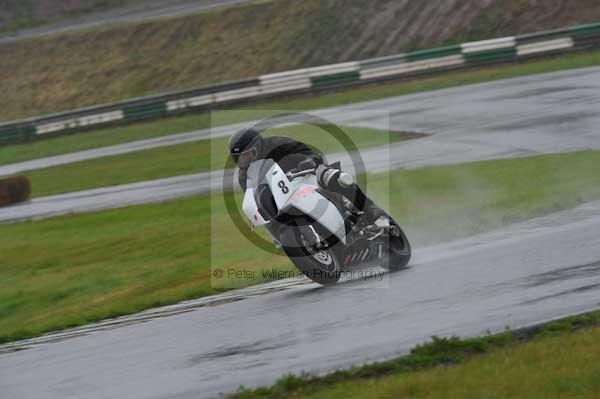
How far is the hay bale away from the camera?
23.1 meters

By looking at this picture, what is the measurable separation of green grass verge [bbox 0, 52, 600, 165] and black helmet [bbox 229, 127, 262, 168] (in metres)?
18.9

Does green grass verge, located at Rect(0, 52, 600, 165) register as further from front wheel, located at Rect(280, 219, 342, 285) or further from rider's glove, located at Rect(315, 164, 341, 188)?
front wheel, located at Rect(280, 219, 342, 285)

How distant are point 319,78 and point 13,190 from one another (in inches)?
487

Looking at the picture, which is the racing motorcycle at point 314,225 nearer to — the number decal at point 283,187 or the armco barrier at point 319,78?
the number decal at point 283,187

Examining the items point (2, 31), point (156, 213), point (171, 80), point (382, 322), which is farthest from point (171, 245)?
point (2, 31)

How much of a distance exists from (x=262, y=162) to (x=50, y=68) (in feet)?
115

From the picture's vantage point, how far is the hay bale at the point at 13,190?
23094 mm

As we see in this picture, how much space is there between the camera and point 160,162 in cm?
2511

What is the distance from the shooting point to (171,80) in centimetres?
3925

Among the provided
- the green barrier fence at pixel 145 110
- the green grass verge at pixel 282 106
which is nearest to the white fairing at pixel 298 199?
the green grass verge at pixel 282 106

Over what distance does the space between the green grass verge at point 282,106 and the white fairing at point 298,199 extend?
18926 millimetres

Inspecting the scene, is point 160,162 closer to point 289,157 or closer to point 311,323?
point 289,157

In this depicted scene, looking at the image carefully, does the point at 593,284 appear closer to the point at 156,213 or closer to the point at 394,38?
the point at 156,213

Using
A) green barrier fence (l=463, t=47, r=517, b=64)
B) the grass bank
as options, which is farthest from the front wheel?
the grass bank
